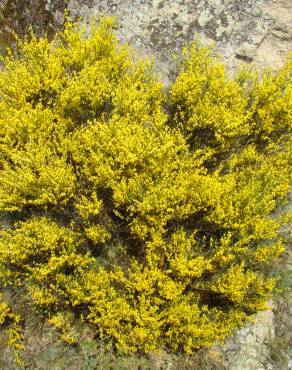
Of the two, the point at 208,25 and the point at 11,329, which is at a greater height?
the point at 208,25

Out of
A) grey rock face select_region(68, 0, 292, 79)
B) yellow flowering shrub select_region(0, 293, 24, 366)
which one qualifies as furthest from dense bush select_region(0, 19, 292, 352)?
grey rock face select_region(68, 0, 292, 79)

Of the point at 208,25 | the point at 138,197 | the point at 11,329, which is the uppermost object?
the point at 208,25

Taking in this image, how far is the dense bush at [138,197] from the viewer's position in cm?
334

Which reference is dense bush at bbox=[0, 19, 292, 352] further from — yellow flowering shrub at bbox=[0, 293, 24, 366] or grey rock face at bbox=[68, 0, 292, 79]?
grey rock face at bbox=[68, 0, 292, 79]

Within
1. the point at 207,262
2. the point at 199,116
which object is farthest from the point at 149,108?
the point at 207,262

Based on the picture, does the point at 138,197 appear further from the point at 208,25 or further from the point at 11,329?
the point at 208,25

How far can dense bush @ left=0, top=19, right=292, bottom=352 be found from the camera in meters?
3.34

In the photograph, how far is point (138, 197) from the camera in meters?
3.51

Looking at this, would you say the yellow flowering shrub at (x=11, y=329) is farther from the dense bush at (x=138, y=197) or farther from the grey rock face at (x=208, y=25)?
the grey rock face at (x=208, y=25)

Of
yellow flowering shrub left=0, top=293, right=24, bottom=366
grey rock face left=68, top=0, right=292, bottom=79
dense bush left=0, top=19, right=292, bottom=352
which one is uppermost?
grey rock face left=68, top=0, right=292, bottom=79

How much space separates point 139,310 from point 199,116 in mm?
2105

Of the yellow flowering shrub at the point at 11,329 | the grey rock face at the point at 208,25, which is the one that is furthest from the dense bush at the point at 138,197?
the grey rock face at the point at 208,25

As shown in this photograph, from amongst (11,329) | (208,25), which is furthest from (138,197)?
(208,25)

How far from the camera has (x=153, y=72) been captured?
4.57 metres
